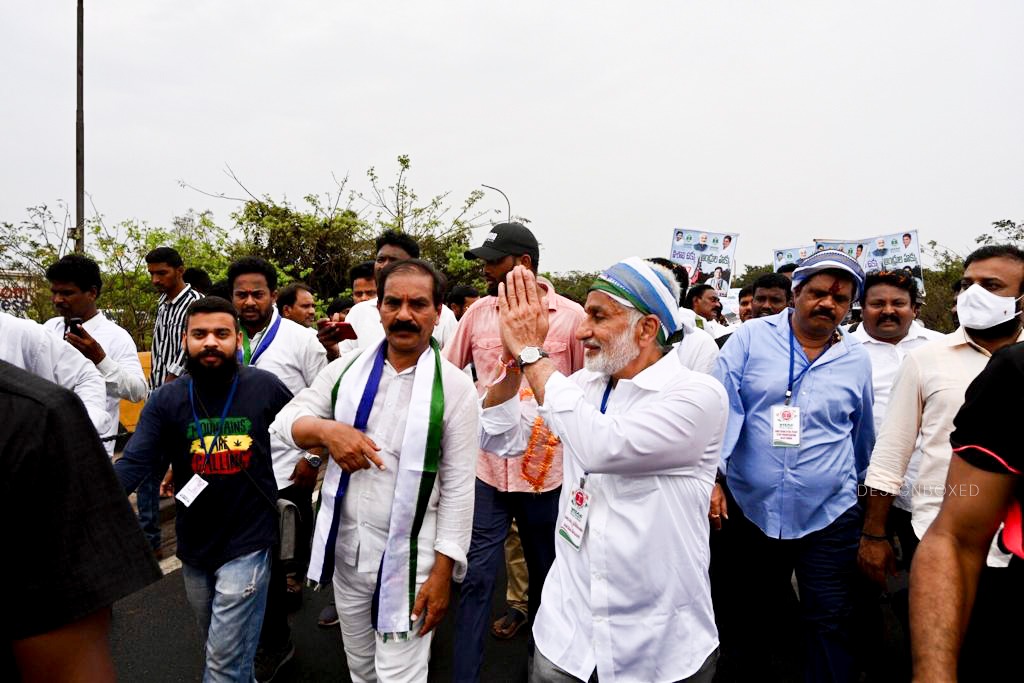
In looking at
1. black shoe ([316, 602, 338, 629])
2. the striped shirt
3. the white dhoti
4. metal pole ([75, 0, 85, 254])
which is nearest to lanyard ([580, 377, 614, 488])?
the white dhoti

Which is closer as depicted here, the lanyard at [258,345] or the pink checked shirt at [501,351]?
the pink checked shirt at [501,351]

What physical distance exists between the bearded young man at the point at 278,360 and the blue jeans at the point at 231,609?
1.99 feet

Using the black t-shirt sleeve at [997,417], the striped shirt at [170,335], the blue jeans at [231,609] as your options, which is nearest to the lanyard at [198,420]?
the blue jeans at [231,609]

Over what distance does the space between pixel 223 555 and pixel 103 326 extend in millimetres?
2516

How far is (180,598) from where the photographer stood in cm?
430

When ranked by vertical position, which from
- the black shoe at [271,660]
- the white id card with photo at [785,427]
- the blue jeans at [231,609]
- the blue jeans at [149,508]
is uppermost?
the white id card with photo at [785,427]

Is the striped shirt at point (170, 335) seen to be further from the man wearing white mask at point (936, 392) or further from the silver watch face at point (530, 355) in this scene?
the man wearing white mask at point (936, 392)

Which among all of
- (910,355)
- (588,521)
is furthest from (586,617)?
(910,355)

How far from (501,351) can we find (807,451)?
160cm

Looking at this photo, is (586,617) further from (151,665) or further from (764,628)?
(151,665)

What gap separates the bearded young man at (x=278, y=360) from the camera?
3.46m

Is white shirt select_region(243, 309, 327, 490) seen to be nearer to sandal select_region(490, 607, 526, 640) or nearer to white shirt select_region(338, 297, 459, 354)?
white shirt select_region(338, 297, 459, 354)

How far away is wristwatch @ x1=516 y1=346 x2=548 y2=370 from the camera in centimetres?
215

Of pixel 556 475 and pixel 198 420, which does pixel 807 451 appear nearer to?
pixel 556 475
